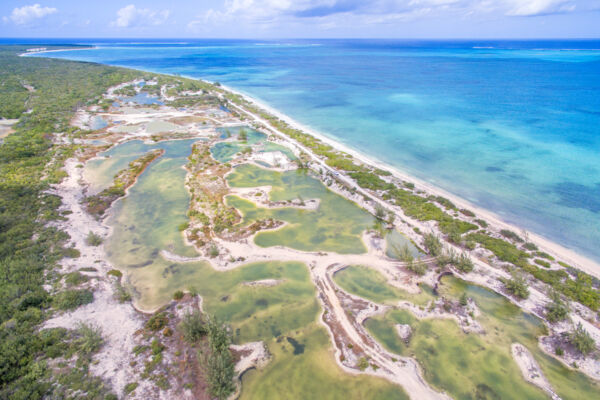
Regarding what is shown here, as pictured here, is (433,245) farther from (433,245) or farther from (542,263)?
(542,263)

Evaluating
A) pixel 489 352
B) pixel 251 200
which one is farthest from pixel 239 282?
pixel 489 352

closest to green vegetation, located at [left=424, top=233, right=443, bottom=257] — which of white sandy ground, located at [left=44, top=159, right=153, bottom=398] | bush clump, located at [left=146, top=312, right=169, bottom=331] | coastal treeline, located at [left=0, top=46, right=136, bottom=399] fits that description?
bush clump, located at [left=146, top=312, right=169, bottom=331]

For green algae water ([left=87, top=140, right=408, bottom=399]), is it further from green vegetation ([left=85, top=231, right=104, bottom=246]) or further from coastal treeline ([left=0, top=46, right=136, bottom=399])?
coastal treeline ([left=0, top=46, right=136, bottom=399])

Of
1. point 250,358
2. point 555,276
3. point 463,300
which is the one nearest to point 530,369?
point 463,300

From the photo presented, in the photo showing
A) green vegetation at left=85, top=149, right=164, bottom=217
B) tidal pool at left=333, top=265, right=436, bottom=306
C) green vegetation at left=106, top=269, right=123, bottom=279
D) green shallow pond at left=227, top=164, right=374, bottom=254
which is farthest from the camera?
green vegetation at left=85, top=149, right=164, bottom=217

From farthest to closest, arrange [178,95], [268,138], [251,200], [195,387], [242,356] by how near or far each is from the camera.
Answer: [178,95]
[268,138]
[251,200]
[242,356]
[195,387]

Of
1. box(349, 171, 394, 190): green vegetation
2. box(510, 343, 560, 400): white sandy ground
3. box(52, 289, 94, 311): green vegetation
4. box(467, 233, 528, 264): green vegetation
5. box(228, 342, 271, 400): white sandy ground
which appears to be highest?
box(349, 171, 394, 190): green vegetation

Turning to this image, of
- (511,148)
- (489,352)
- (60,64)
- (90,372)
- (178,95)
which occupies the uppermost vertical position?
(60,64)

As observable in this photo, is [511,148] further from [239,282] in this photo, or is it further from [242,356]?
[242,356]
